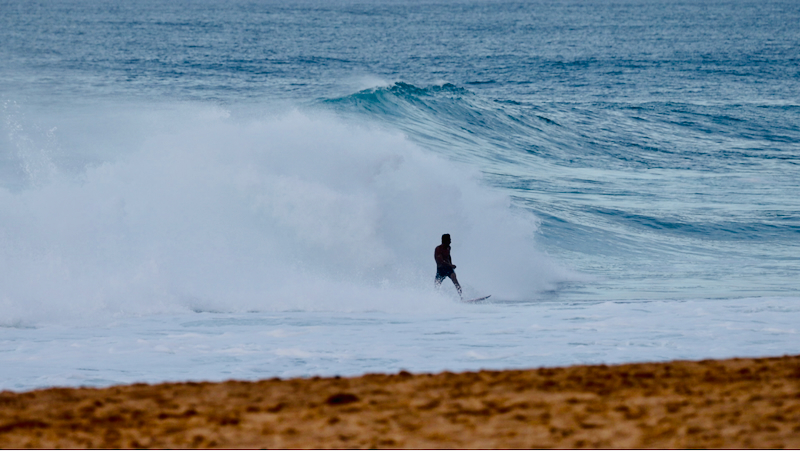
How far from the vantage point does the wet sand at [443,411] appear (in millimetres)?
4176

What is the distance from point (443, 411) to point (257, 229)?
29.5 feet

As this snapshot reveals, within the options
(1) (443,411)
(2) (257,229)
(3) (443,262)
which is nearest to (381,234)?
(2) (257,229)

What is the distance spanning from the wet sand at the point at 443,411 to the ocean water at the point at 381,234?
1673mm

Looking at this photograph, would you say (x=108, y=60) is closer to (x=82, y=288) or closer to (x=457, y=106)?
(x=457, y=106)

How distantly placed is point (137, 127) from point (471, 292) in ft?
43.4

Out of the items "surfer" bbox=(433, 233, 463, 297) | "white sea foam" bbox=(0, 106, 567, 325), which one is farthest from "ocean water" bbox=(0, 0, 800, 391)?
"surfer" bbox=(433, 233, 463, 297)

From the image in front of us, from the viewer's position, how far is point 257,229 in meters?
13.2

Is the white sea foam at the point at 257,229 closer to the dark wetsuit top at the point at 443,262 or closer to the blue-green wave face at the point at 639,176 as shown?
the dark wetsuit top at the point at 443,262

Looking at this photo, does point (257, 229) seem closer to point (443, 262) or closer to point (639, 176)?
point (443, 262)

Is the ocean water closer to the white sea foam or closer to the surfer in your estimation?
the white sea foam

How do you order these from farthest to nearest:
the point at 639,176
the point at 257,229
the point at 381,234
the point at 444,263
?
the point at 639,176
the point at 381,234
the point at 257,229
the point at 444,263

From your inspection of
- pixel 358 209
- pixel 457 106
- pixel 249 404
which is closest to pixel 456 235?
pixel 358 209

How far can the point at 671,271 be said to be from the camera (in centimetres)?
1330

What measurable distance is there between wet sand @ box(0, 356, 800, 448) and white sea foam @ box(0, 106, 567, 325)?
4.89 meters
